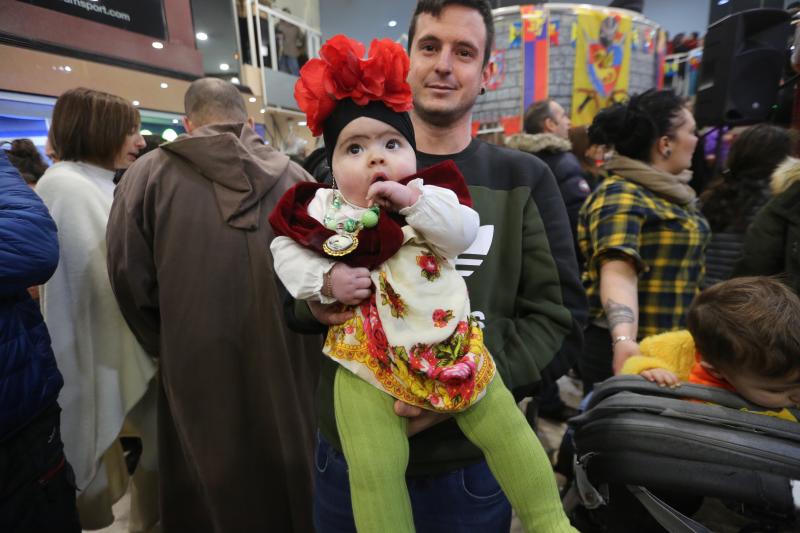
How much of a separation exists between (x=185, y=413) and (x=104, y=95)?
4.59 ft

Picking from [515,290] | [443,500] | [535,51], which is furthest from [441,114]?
[535,51]

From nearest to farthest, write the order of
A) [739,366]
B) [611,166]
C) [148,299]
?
[739,366], [148,299], [611,166]

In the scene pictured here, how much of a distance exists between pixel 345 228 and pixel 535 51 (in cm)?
673

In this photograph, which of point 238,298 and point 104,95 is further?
point 104,95

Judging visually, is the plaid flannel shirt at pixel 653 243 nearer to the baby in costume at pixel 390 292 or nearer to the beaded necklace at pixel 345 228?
the baby in costume at pixel 390 292

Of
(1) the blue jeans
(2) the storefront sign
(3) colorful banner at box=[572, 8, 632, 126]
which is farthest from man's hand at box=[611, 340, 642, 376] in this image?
(3) colorful banner at box=[572, 8, 632, 126]

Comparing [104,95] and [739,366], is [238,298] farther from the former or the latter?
[739,366]

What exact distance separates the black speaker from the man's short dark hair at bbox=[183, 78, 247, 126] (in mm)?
3796

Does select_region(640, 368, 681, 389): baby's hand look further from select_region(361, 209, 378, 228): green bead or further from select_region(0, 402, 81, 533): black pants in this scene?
select_region(0, 402, 81, 533): black pants

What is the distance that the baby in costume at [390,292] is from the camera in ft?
2.59

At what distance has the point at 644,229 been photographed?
5.41 ft

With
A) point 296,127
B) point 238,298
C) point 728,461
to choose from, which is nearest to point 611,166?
point 728,461

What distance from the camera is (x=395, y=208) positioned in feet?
2.63

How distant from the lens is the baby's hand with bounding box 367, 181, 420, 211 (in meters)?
0.77
